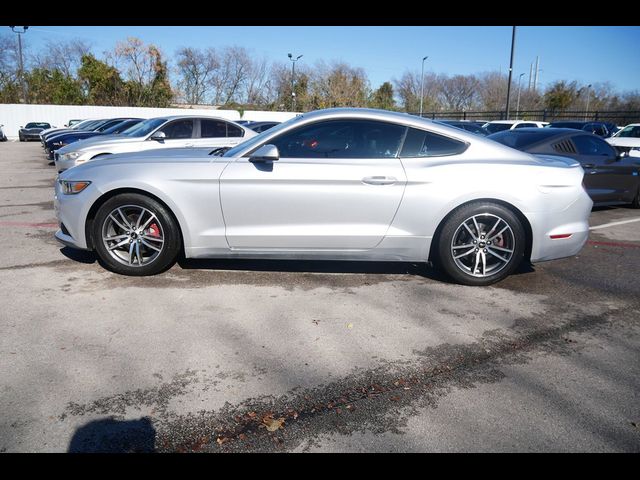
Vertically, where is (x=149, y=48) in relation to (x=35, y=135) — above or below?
above

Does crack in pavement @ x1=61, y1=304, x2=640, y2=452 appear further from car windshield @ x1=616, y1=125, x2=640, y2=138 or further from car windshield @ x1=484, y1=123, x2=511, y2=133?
car windshield @ x1=484, y1=123, x2=511, y2=133

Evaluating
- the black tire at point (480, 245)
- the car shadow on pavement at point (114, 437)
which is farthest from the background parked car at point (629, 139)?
the car shadow on pavement at point (114, 437)

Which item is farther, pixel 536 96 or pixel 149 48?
pixel 536 96

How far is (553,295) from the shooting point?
4.46 metres

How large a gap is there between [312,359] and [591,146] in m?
7.24

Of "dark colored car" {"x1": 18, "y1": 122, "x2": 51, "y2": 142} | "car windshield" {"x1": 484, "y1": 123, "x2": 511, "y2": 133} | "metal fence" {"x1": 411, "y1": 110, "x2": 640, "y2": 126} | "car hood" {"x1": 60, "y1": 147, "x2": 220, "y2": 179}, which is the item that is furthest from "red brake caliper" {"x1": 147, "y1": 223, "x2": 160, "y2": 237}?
"dark colored car" {"x1": 18, "y1": 122, "x2": 51, "y2": 142}

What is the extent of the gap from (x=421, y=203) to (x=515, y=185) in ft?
2.90

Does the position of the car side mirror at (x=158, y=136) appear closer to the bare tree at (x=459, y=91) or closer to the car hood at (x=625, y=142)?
the car hood at (x=625, y=142)

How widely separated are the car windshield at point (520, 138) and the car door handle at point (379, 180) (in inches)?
164

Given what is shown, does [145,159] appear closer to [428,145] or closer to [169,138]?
[428,145]

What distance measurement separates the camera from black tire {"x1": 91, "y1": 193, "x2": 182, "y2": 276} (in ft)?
14.6

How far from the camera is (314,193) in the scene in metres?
4.34
